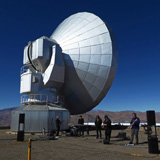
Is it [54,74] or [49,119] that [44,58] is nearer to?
[54,74]

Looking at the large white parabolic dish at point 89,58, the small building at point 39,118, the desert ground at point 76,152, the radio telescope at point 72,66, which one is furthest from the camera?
the large white parabolic dish at point 89,58

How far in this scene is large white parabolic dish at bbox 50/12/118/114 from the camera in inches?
886

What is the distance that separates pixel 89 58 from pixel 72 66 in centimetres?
234

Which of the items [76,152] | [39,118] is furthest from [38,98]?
[76,152]

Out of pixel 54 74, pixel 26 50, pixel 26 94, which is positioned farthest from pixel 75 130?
pixel 26 50

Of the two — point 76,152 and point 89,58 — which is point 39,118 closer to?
point 89,58

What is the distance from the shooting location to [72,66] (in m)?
22.8

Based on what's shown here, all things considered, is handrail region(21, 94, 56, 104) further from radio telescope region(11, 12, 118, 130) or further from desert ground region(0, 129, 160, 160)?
desert ground region(0, 129, 160, 160)

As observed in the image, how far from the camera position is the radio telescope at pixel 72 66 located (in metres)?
21.3

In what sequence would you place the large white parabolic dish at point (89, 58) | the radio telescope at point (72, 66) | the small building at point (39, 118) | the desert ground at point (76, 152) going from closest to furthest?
the desert ground at point (76, 152)
the small building at point (39, 118)
the radio telescope at point (72, 66)
the large white parabolic dish at point (89, 58)

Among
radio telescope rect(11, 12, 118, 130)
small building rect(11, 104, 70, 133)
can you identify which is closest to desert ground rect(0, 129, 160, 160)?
small building rect(11, 104, 70, 133)

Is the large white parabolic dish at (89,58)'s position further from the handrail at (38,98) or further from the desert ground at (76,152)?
the desert ground at (76,152)

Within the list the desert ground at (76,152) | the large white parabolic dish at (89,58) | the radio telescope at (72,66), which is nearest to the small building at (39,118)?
the radio telescope at (72,66)

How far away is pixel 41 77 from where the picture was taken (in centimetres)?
2167
